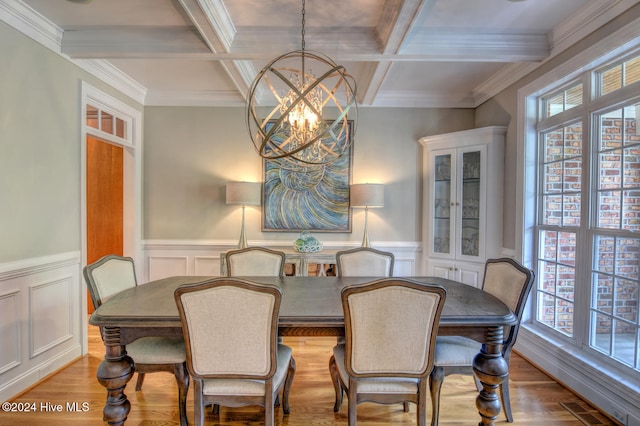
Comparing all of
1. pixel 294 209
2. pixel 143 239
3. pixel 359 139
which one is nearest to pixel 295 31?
pixel 359 139

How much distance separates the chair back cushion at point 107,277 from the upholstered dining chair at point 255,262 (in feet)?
2.29

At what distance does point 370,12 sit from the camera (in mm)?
2199

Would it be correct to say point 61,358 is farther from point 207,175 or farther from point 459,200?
point 459,200

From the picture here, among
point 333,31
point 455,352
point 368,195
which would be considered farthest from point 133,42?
point 455,352

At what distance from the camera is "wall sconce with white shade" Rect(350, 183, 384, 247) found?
347cm

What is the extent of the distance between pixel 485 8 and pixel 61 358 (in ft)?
13.5

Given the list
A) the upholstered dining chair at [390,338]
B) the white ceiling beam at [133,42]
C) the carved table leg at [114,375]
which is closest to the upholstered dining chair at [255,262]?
the carved table leg at [114,375]

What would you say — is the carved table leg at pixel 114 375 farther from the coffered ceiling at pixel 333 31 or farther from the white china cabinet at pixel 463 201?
the white china cabinet at pixel 463 201

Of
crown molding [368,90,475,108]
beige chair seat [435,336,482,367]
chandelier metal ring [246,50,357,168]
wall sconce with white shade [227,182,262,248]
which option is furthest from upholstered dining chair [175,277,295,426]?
crown molding [368,90,475,108]

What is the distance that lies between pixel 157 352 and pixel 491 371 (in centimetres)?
182

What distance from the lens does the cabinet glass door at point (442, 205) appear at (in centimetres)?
348

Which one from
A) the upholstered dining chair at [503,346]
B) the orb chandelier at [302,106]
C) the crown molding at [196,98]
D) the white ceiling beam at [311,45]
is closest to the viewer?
the orb chandelier at [302,106]

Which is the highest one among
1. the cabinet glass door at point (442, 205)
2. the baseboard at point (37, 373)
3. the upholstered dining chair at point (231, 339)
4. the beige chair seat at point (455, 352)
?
the cabinet glass door at point (442, 205)

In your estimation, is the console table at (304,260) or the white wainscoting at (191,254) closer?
the console table at (304,260)
